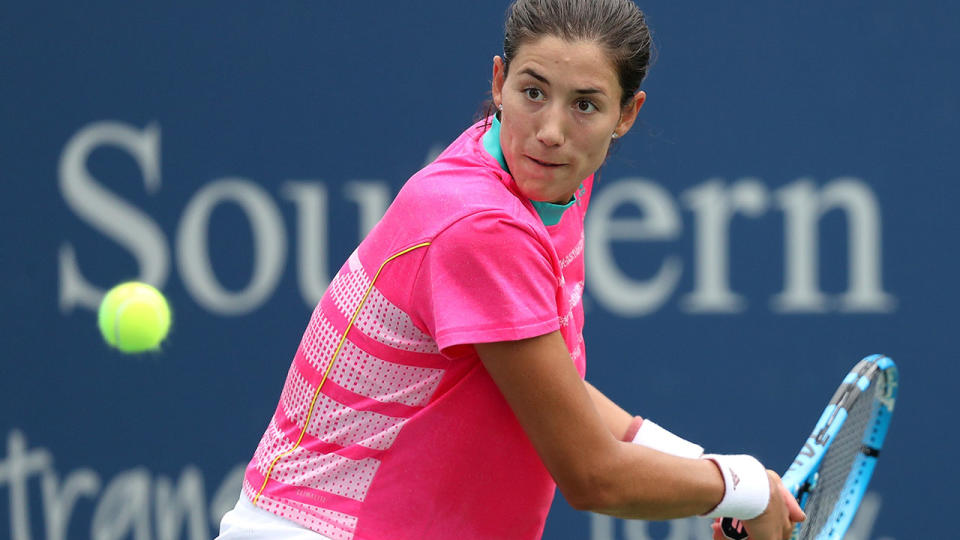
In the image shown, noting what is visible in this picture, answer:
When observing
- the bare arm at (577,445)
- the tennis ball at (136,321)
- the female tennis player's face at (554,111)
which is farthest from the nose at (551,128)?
the tennis ball at (136,321)

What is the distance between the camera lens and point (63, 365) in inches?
151

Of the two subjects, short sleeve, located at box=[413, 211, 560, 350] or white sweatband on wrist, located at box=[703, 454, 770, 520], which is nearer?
short sleeve, located at box=[413, 211, 560, 350]

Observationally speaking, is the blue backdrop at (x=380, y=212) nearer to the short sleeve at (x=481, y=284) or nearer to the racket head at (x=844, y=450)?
the racket head at (x=844, y=450)

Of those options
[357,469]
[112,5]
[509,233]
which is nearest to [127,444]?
[112,5]

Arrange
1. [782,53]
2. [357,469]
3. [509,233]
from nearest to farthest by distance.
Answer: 1. [509,233]
2. [357,469]
3. [782,53]

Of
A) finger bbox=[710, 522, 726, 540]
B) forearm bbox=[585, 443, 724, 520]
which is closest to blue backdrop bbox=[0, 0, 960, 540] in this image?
finger bbox=[710, 522, 726, 540]

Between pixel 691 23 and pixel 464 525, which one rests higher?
pixel 691 23

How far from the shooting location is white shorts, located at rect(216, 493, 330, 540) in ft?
5.87

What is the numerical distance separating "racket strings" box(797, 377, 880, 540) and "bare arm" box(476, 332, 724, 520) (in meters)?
0.71

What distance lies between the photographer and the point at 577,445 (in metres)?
1.67

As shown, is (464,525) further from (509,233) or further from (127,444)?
(127,444)

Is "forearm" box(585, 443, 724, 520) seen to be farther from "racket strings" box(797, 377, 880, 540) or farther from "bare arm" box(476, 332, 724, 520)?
"racket strings" box(797, 377, 880, 540)

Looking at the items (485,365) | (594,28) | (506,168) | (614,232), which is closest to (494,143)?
(506,168)

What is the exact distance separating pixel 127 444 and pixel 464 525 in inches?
89.4
